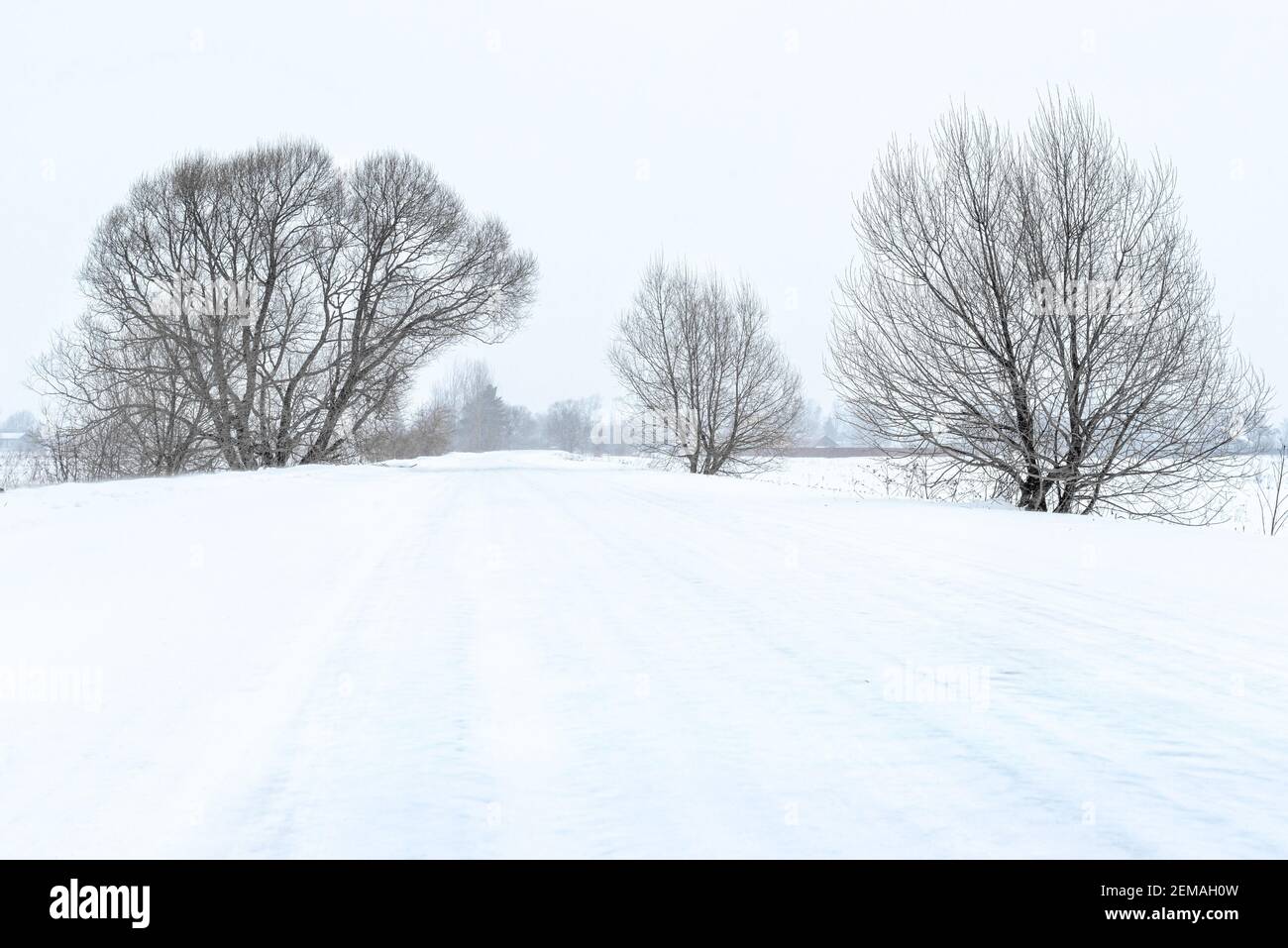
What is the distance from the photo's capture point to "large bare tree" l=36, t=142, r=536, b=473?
21.4 metres

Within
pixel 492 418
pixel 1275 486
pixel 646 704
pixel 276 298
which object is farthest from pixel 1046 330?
pixel 492 418

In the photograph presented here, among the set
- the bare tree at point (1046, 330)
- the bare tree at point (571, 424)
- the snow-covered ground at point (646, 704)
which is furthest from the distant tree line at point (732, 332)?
the bare tree at point (571, 424)

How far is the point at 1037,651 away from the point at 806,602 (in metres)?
1.24

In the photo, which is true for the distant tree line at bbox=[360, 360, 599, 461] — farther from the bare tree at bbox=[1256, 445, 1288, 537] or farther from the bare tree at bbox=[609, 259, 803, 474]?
the bare tree at bbox=[1256, 445, 1288, 537]

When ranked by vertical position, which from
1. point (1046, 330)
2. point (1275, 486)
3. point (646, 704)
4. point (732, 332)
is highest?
point (732, 332)

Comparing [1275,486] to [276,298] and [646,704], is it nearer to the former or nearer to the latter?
[646,704]

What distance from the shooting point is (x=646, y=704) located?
270 cm

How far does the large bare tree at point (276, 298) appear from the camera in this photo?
843 inches

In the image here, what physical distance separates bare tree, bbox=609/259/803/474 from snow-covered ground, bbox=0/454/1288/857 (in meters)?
22.0

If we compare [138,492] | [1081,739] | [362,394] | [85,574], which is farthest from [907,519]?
[362,394]

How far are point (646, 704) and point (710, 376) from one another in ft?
84.2

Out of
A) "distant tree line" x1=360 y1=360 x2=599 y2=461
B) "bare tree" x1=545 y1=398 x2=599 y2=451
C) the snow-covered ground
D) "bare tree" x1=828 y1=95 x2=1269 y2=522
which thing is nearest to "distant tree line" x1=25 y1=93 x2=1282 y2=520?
"bare tree" x1=828 y1=95 x2=1269 y2=522

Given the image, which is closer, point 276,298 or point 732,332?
point 276,298
